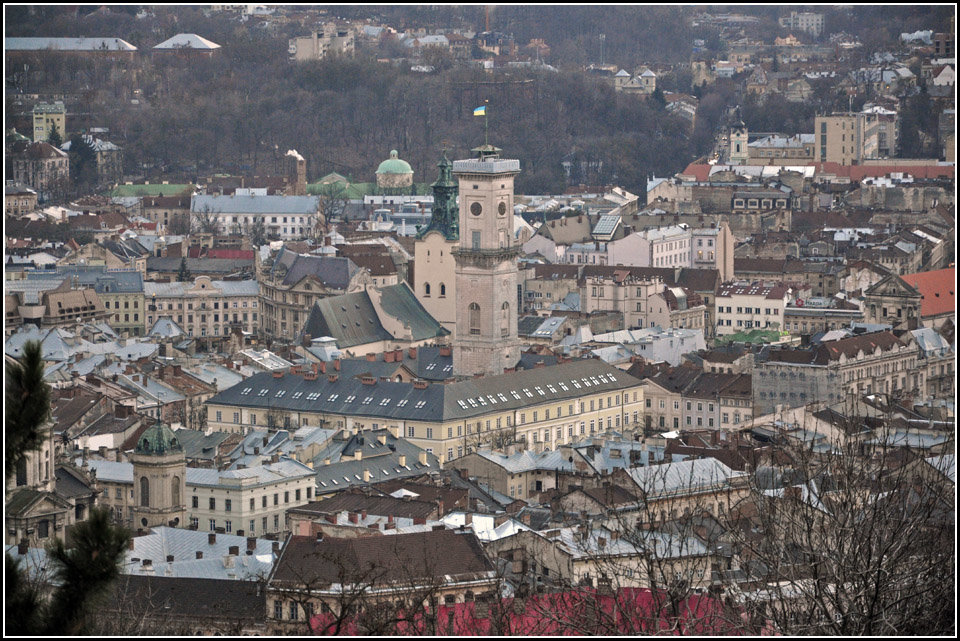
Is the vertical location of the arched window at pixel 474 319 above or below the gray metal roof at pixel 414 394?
above

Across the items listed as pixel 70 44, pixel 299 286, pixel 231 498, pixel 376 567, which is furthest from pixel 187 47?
pixel 376 567

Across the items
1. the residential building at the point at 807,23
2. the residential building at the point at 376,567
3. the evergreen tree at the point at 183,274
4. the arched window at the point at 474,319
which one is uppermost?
the residential building at the point at 807,23

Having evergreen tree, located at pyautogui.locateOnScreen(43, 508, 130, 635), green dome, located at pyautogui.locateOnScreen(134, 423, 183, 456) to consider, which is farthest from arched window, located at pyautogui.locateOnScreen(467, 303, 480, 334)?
evergreen tree, located at pyautogui.locateOnScreen(43, 508, 130, 635)

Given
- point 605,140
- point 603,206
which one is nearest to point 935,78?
point 605,140

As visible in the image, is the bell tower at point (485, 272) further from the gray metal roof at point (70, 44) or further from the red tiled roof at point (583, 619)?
the gray metal roof at point (70, 44)

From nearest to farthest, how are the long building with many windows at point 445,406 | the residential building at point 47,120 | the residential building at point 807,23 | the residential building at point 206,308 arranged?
1. the long building with many windows at point 445,406
2. the residential building at point 206,308
3. the residential building at point 47,120
4. the residential building at point 807,23

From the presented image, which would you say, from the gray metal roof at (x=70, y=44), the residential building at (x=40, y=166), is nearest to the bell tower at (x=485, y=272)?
the residential building at (x=40, y=166)

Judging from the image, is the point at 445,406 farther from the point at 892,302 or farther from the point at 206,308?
the point at 206,308

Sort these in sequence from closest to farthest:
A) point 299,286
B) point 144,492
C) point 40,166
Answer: point 144,492, point 299,286, point 40,166
